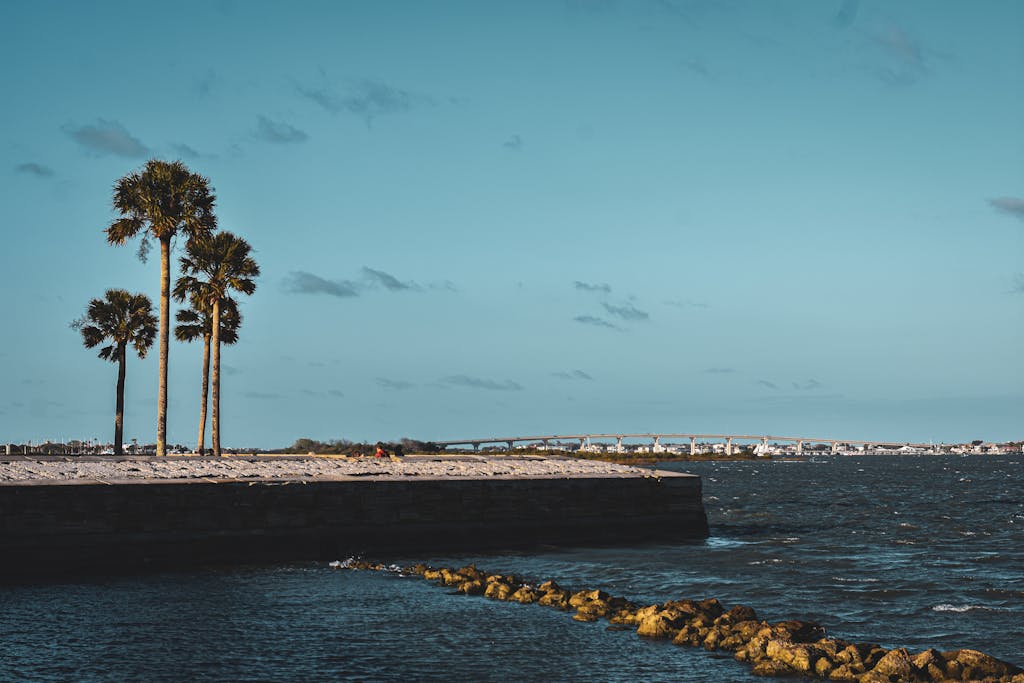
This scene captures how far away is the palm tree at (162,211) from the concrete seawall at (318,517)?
17.7 metres

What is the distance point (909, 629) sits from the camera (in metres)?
20.9

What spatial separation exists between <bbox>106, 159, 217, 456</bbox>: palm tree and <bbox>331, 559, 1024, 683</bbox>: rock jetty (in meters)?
26.1

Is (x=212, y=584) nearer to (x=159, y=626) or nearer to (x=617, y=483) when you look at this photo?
(x=159, y=626)

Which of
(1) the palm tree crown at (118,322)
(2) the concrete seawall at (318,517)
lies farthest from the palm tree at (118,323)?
(2) the concrete seawall at (318,517)

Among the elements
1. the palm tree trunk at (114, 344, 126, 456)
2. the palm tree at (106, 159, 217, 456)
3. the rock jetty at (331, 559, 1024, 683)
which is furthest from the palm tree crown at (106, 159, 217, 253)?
the rock jetty at (331, 559, 1024, 683)

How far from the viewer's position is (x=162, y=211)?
46.6 m

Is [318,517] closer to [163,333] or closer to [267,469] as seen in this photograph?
[267,469]

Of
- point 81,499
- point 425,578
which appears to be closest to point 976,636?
point 425,578

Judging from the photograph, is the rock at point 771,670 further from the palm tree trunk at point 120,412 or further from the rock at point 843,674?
the palm tree trunk at point 120,412

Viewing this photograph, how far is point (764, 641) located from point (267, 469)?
73.4 feet

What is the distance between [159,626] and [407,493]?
13.5 m

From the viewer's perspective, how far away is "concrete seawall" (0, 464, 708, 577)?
86.8 feet

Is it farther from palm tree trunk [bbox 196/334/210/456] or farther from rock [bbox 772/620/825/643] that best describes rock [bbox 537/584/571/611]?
palm tree trunk [bbox 196/334/210/456]

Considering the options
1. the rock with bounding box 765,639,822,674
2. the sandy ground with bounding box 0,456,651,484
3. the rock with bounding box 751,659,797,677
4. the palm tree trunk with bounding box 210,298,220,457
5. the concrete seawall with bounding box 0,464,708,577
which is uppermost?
the palm tree trunk with bounding box 210,298,220,457
